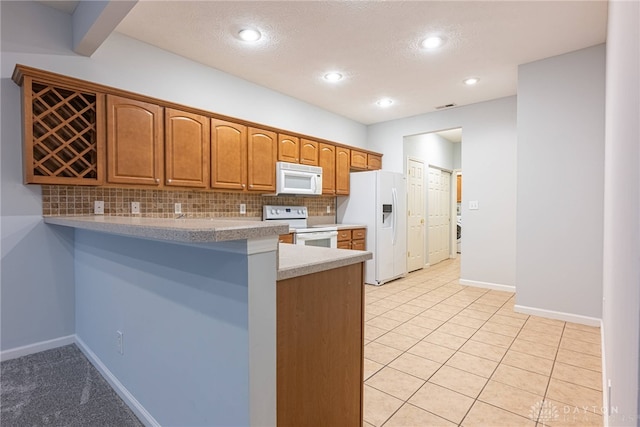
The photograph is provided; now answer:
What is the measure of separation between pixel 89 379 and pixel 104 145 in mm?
1753

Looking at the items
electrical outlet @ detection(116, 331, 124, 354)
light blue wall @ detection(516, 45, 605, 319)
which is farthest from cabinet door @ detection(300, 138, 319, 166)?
electrical outlet @ detection(116, 331, 124, 354)

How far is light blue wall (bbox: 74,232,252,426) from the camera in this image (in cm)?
107

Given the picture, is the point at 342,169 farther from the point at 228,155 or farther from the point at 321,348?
the point at 321,348

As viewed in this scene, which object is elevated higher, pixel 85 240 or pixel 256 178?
pixel 256 178

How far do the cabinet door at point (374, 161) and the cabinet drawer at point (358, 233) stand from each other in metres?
1.30

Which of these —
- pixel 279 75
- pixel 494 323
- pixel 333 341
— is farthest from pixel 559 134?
pixel 333 341

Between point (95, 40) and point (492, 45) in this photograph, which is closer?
point (95, 40)

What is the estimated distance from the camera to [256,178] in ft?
12.3

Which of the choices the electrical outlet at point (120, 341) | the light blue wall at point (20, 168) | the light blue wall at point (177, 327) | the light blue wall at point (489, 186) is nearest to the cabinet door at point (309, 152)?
the light blue wall at point (20, 168)

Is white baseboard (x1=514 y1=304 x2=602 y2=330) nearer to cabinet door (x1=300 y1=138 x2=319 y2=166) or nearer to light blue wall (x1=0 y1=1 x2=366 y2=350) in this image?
cabinet door (x1=300 y1=138 x2=319 y2=166)

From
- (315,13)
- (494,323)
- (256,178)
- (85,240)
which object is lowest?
(494,323)

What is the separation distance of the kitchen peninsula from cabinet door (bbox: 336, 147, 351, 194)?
3.35 meters

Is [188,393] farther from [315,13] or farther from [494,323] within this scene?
[494,323]

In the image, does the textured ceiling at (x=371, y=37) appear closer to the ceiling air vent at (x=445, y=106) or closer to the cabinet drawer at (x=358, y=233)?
the ceiling air vent at (x=445, y=106)
